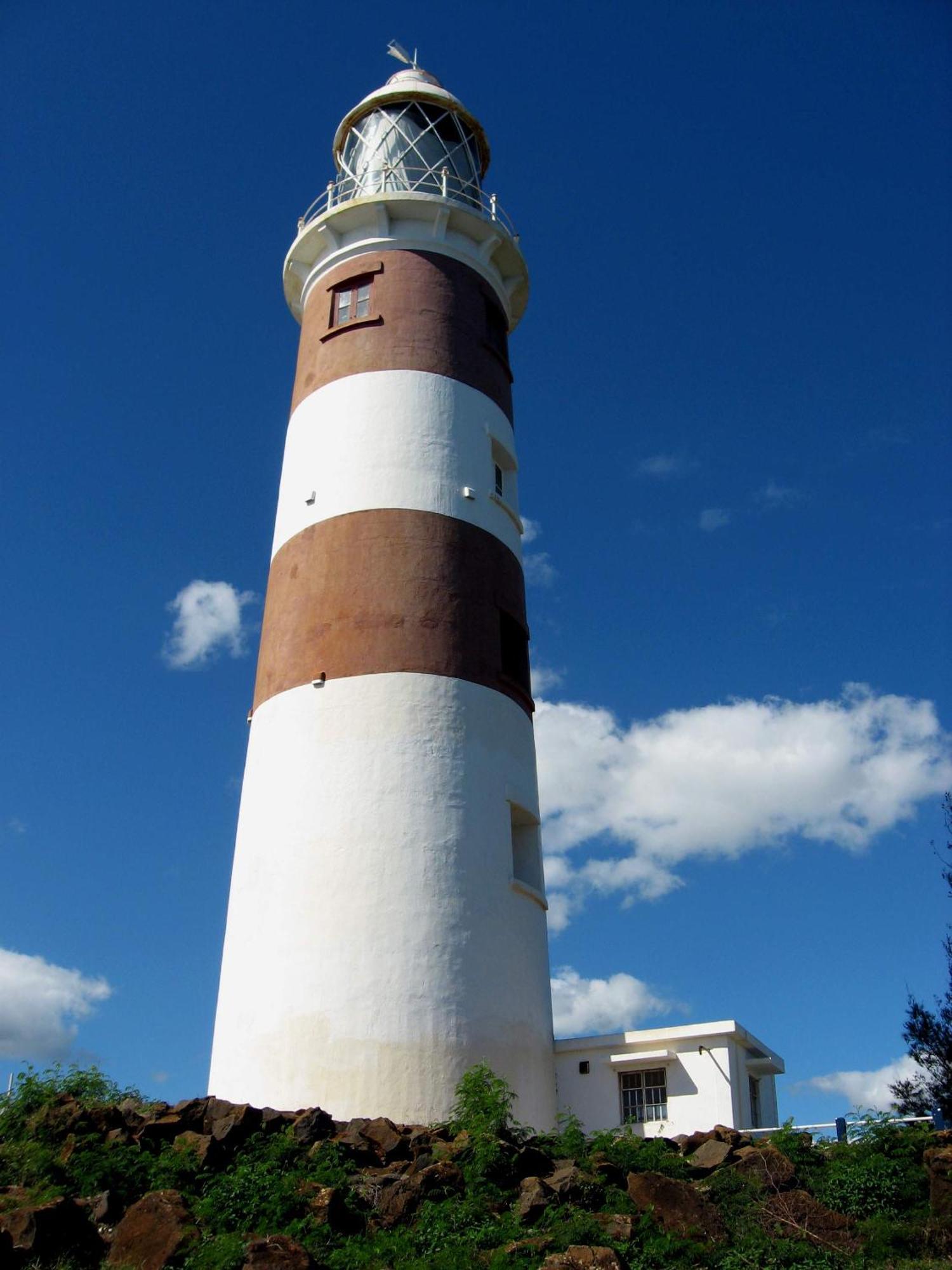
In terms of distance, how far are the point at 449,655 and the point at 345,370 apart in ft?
20.2

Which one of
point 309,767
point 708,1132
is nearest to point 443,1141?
point 708,1132

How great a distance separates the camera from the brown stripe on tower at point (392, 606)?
1862cm

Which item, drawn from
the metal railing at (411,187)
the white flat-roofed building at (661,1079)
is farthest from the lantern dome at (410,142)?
the white flat-roofed building at (661,1079)

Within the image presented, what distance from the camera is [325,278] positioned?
23.1 m

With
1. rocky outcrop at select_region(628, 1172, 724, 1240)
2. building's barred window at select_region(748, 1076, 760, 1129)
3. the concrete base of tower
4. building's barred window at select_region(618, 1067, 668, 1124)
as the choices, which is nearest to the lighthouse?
the concrete base of tower

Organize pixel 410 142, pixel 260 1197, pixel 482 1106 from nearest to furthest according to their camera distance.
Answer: pixel 260 1197 → pixel 482 1106 → pixel 410 142

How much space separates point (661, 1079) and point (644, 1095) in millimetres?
367

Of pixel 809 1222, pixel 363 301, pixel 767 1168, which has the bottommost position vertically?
pixel 809 1222

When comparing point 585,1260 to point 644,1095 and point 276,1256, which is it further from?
point 644,1095

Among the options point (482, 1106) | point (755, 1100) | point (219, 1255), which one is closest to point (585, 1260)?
point (219, 1255)

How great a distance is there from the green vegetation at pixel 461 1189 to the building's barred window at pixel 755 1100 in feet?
15.9

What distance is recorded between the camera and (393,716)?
17.9 meters

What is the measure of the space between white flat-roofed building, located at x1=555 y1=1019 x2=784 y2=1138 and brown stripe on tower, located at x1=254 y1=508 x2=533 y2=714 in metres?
5.71

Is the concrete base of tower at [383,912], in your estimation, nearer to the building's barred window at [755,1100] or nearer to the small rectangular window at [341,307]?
the building's barred window at [755,1100]
